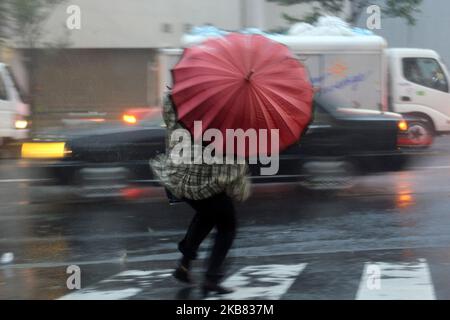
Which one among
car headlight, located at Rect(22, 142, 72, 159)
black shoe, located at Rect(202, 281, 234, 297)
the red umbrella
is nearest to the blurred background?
car headlight, located at Rect(22, 142, 72, 159)

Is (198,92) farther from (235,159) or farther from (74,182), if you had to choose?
(74,182)

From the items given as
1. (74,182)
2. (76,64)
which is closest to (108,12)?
(76,64)

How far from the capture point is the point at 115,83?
2530 cm

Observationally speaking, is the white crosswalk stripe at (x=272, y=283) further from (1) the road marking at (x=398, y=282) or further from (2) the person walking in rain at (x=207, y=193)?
A: (2) the person walking in rain at (x=207, y=193)

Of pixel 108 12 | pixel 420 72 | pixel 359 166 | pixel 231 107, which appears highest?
pixel 108 12

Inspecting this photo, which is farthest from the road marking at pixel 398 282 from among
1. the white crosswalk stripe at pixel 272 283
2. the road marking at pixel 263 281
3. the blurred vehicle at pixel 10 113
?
the blurred vehicle at pixel 10 113

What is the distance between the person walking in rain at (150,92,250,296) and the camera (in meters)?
5.15

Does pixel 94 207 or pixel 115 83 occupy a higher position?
pixel 115 83

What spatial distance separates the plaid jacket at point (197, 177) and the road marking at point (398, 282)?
126 cm

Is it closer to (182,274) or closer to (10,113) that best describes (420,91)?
(10,113)

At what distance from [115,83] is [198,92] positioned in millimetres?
20745

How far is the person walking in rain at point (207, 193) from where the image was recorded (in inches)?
203

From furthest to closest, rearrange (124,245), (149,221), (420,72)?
(420,72), (149,221), (124,245)

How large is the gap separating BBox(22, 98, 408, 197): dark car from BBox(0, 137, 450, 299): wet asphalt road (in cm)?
32
